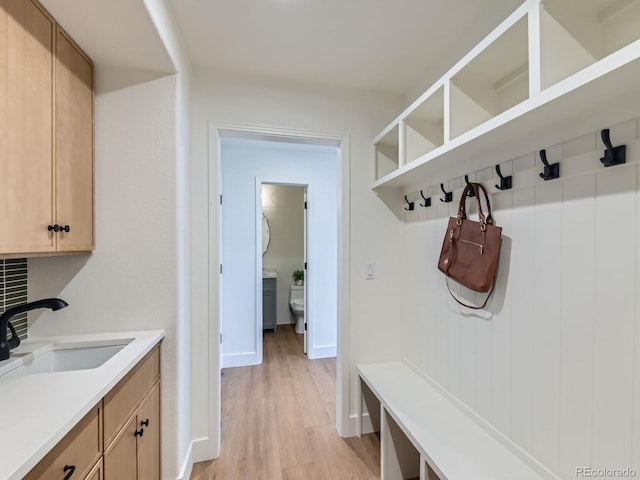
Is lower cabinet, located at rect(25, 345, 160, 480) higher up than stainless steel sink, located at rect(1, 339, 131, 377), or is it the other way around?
stainless steel sink, located at rect(1, 339, 131, 377)

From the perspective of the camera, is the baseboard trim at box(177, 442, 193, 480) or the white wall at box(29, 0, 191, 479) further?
the baseboard trim at box(177, 442, 193, 480)

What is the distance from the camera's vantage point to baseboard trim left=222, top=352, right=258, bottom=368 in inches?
125

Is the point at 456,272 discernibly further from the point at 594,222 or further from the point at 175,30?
the point at 175,30

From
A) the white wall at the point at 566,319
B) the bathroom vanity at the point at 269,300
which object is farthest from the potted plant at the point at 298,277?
the white wall at the point at 566,319

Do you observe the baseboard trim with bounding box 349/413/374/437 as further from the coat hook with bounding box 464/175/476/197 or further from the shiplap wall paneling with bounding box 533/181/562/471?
the coat hook with bounding box 464/175/476/197

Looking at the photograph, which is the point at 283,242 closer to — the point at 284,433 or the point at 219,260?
the point at 219,260

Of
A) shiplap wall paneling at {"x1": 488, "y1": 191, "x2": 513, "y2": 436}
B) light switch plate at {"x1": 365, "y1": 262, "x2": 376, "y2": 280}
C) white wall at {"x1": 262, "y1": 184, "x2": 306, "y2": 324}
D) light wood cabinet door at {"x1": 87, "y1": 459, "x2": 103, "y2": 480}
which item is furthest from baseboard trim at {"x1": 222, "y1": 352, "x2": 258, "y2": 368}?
shiplap wall paneling at {"x1": 488, "y1": 191, "x2": 513, "y2": 436}

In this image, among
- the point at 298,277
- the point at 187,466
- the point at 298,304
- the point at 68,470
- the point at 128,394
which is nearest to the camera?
the point at 68,470

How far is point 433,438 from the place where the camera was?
4.25ft

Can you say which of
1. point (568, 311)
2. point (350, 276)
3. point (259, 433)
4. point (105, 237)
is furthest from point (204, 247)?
point (568, 311)

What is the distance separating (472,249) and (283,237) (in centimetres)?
368

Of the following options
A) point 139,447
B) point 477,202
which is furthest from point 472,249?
point 139,447

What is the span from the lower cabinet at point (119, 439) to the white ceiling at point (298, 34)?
141 centimetres

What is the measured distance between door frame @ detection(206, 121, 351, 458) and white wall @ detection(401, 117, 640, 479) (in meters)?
0.82
